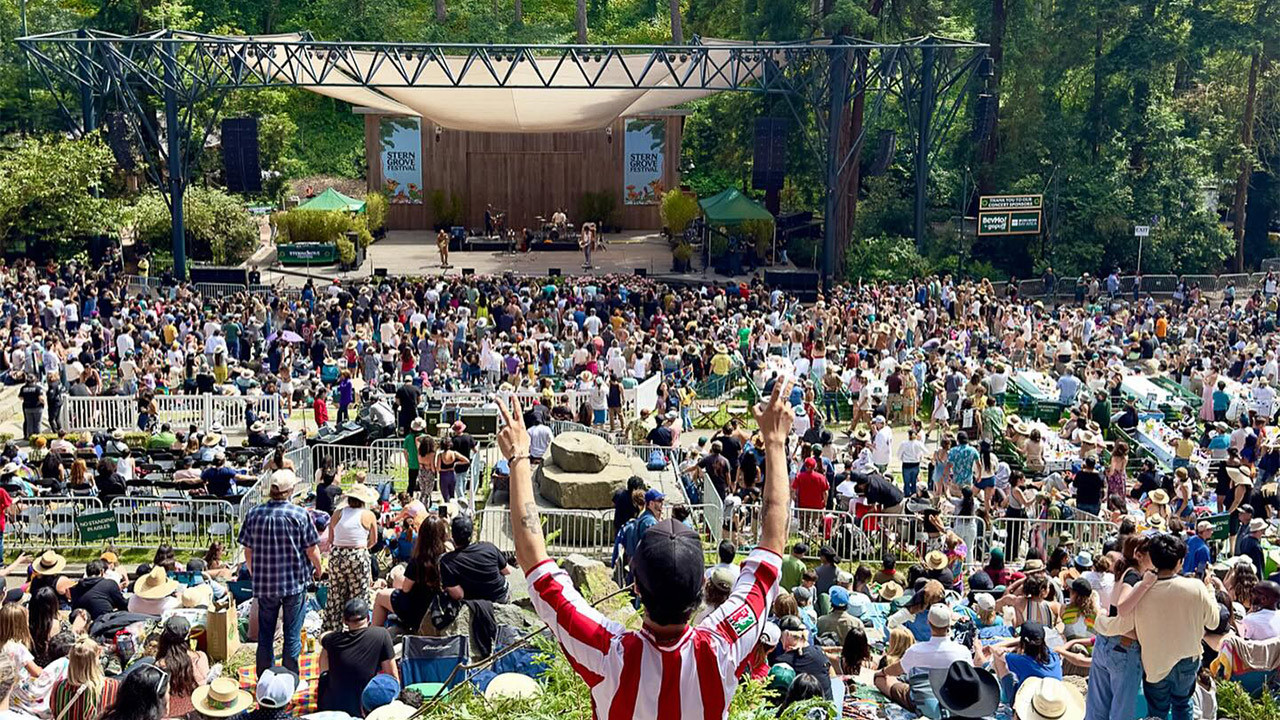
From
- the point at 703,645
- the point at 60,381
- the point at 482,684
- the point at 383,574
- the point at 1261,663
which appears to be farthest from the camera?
the point at 60,381

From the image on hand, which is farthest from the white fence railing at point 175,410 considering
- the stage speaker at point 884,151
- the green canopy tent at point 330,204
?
the stage speaker at point 884,151

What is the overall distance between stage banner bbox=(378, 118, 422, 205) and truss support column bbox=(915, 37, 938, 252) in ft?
55.3

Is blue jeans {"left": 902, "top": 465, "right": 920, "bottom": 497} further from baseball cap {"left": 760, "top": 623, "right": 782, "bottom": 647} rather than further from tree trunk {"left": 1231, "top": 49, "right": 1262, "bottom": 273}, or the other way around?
tree trunk {"left": 1231, "top": 49, "right": 1262, "bottom": 273}

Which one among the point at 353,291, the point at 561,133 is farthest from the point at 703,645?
the point at 561,133

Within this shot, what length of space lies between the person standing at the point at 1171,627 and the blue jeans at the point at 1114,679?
70mm

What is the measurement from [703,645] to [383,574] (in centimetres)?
931

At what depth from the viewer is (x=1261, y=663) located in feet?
29.7

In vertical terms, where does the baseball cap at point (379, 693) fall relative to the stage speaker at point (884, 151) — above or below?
below

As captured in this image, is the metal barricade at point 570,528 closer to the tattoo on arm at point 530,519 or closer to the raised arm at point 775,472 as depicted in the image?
the raised arm at point 775,472

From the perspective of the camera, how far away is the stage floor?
1506 inches

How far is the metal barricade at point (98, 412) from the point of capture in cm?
2059

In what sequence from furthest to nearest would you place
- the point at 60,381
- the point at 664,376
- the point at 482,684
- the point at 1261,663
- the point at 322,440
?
1. the point at 664,376
2. the point at 60,381
3. the point at 322,440
4. the point at 1261,663
5. the point at 482,684

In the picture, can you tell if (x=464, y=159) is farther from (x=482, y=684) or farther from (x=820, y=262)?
(x=482, y=684)

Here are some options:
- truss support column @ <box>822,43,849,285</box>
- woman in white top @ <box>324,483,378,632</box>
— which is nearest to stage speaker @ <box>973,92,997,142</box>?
truss support column @ <box>822,43,849,285</box>
